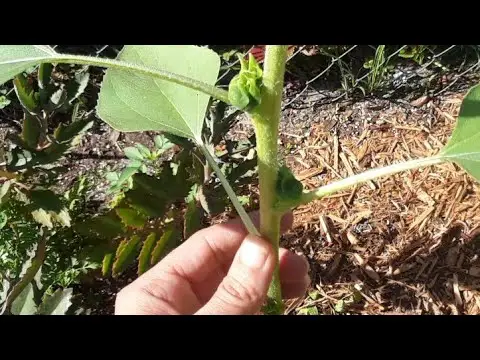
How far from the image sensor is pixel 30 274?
4.58ft

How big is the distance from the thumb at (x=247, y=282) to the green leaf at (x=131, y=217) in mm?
386

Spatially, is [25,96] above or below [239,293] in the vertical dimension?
above

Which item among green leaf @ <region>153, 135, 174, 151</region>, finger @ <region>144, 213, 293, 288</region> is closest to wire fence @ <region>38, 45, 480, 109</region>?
green leaf @ <region>153, 135, 174, 151</region>

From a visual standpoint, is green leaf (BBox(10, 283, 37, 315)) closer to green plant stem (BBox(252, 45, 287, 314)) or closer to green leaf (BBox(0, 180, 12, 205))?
green leaf (BBox(0, 180, 12, 205))

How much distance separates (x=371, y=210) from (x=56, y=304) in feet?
3.24

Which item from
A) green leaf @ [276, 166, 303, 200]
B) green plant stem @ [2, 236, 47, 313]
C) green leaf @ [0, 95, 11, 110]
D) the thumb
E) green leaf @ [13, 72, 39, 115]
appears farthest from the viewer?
green leaf @ [0, 95, 11, 110]

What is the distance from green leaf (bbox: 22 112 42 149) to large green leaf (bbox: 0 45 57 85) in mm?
639

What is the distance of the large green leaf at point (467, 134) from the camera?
748 millimetres

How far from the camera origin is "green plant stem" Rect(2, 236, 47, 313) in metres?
1.31

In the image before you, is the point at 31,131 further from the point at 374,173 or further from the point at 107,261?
the point at 374,173

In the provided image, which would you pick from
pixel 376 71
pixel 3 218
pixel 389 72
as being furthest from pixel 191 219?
pixel 389 72

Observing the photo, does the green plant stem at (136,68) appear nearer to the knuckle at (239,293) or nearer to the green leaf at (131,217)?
the knuckle at (239,293)

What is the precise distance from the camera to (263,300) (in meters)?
1.01

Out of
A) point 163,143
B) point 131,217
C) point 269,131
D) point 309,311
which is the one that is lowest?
point 309,311
